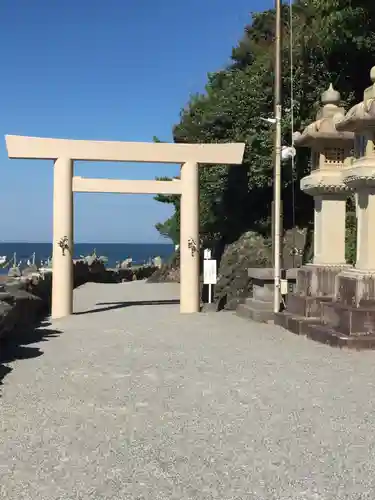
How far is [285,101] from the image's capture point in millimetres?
18234

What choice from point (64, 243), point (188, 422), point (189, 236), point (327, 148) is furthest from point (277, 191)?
point (188, 422)

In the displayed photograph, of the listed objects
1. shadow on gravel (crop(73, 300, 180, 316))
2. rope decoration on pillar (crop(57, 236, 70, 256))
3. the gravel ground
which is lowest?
shadow on gravel (crop(73, 300, 180, 316))

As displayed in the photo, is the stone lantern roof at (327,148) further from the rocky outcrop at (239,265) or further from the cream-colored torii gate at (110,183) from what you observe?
the rocky outcrop at (239,265)

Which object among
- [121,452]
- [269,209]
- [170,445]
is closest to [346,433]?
[170,445]

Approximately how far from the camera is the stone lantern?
1130cm

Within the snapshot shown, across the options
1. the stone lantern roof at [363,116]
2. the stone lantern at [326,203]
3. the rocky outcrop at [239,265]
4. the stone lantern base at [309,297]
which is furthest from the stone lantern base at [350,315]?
the rocky outcrop at [239,265]

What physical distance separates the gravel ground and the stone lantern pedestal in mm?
420

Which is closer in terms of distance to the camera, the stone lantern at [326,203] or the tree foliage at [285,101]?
the stone lantern at [326,203]

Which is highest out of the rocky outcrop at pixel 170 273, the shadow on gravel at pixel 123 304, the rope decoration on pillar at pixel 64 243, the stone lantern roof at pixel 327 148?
the stone lantern roof at pixel 327 148

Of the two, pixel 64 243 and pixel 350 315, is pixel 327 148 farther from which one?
pixel 64 243

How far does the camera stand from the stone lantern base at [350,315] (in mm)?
8789

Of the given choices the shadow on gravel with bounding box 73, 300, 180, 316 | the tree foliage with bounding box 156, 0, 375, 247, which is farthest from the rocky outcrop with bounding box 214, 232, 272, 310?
the shadow on gravel with bounding box 73, 300, 180, 316

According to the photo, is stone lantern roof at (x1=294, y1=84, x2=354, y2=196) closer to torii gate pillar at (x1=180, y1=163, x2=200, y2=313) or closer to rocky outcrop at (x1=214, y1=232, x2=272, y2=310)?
torii gate pillar at (x1=180, y1=163, x2=200, y2=313)

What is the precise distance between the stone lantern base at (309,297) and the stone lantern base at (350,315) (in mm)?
574
